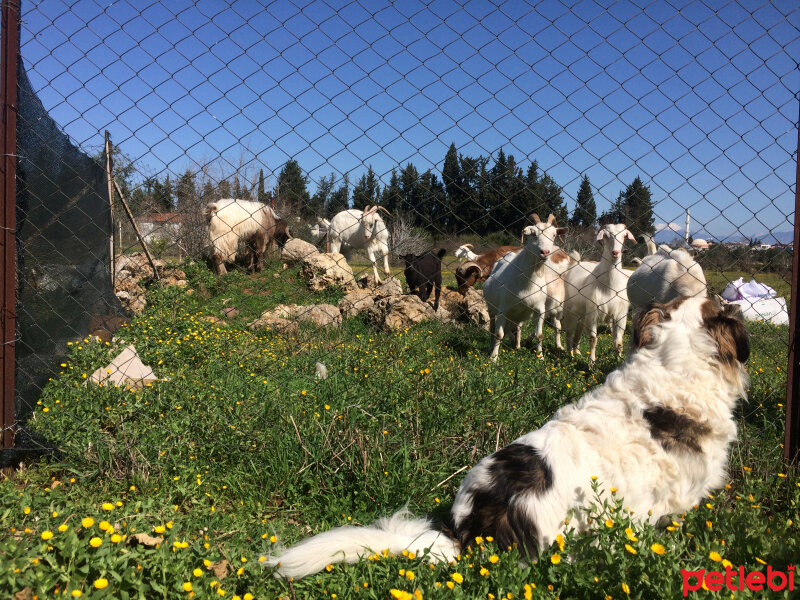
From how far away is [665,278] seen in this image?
7.21 meters

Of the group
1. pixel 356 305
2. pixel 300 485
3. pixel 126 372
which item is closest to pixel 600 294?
pixel 356 305

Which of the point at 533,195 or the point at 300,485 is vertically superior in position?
the point at 533,195

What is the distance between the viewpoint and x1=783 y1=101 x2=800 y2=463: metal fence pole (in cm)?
284

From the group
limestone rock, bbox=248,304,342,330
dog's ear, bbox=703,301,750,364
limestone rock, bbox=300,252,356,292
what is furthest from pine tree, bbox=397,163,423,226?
limestone rock, bbox=300,252,356,292

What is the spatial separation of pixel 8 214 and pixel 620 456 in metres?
3.34

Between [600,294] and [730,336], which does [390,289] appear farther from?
[730,336]

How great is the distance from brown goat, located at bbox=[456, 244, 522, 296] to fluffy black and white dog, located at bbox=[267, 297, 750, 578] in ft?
27.0

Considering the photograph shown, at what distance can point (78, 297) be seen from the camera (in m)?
Result: 4.49

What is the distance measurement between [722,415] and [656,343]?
1.36 feet

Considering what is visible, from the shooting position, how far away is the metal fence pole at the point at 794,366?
2.84 meters

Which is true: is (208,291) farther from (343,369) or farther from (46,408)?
(46,408)

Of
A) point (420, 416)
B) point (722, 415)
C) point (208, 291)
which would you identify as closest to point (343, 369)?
point (420, 416)

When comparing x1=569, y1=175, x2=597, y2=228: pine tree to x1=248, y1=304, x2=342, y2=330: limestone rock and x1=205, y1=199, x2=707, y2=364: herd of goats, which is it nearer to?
x1=205, y1=199, x2=707, y2=364: herd of goats

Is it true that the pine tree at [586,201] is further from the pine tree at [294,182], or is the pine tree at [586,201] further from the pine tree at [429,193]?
the pine tree at [294,182]
